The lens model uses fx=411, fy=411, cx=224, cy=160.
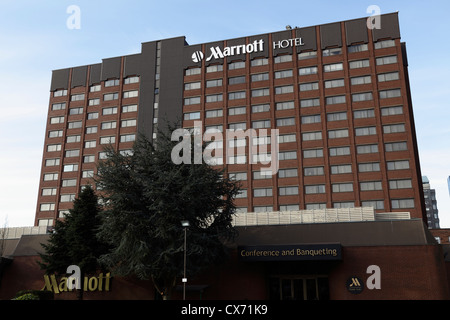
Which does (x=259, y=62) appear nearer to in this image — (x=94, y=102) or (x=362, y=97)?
(x=362, y=97)

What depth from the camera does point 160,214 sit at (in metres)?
31.8

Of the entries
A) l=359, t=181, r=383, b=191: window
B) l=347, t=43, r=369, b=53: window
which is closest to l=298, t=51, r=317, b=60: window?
l=347, t=43, r=369, b=53: window

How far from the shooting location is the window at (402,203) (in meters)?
67.3

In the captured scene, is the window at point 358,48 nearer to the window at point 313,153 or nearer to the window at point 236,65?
the window at point 313,153

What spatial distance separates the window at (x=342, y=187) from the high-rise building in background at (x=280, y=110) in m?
0.24

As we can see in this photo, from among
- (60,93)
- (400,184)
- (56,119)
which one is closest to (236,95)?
(400,184)

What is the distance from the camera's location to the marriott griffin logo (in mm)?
81812

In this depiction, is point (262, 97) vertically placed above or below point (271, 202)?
above

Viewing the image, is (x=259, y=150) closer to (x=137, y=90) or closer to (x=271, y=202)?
(x=271, y=202)

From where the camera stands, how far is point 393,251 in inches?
1315

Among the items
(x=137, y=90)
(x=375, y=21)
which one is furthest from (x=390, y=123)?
(x=137, y=90)

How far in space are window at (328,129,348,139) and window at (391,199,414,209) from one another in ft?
46.4
